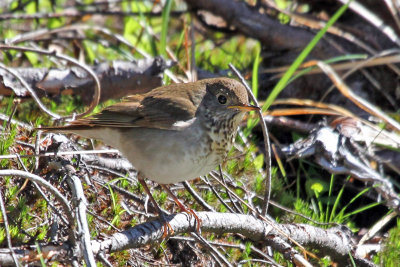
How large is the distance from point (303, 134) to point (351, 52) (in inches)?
51.0

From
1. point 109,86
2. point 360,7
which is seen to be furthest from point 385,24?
point 109,86

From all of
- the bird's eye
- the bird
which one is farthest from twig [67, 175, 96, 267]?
the bird's eye

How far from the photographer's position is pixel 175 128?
366cm

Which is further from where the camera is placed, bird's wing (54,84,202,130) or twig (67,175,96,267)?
bird's wing (54,84,202,130)

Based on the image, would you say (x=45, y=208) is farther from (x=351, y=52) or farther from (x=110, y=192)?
(x=351, y=52)

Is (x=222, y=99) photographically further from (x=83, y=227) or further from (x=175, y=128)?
(x=83, y=227)

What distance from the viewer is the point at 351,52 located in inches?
244

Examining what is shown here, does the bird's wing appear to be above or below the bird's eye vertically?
below

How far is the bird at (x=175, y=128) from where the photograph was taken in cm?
354

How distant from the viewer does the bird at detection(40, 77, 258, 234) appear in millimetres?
3545

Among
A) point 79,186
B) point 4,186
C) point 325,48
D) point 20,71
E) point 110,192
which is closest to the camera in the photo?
point 79,186

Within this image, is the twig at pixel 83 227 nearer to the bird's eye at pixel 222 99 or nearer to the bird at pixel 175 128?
the bird at pixel 175 128

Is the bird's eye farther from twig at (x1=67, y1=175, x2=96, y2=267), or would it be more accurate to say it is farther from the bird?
twig at (x1=67, y1=175, x2=96, y2=267)

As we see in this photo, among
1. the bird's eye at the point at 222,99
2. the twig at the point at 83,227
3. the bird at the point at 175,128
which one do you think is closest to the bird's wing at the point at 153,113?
the bird at the point at 175,128
